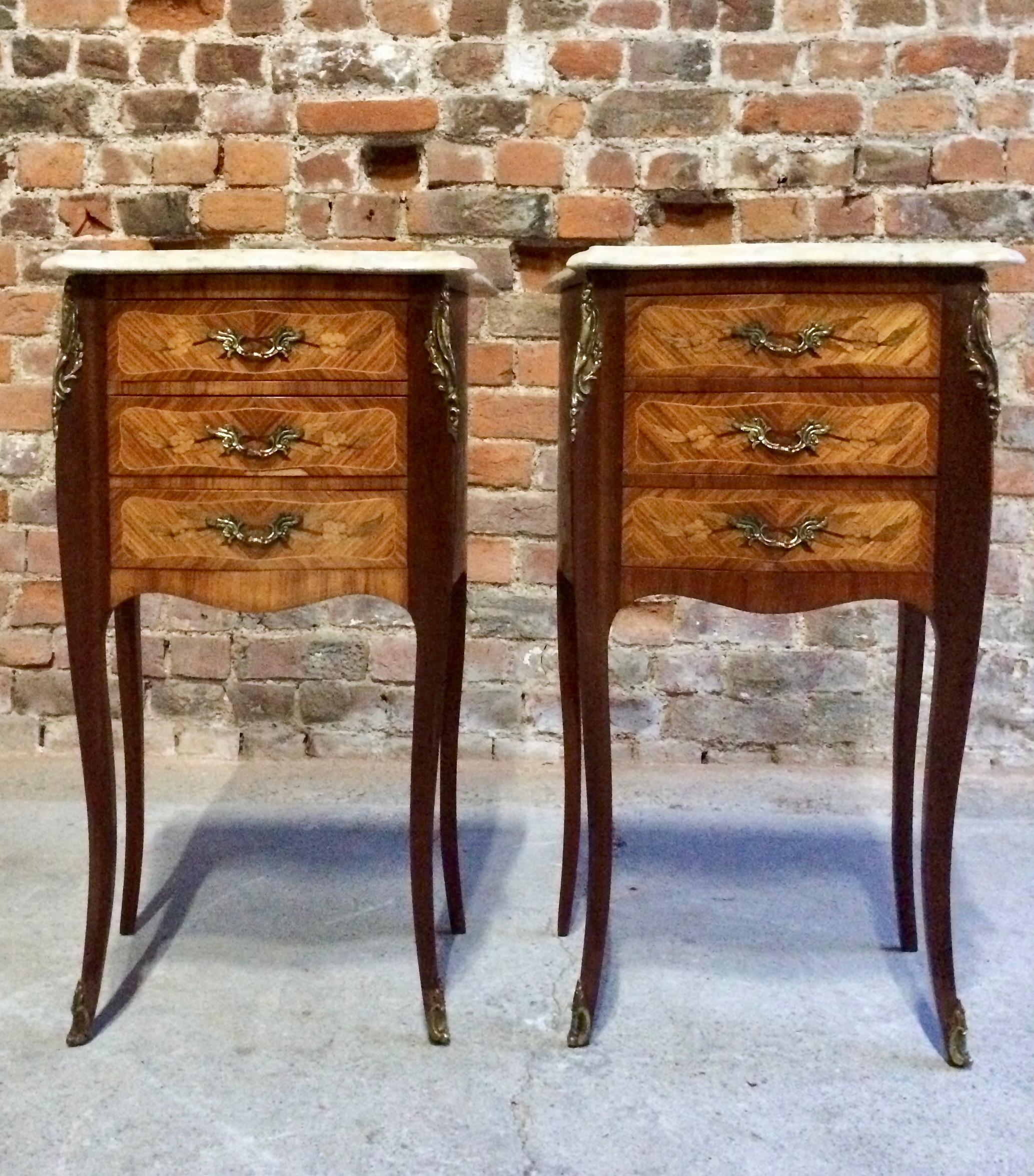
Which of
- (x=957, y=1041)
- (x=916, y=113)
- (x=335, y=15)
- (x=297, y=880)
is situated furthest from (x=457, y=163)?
(x=957, y=1041)

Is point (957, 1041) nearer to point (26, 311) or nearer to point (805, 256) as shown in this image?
point (805, 256)

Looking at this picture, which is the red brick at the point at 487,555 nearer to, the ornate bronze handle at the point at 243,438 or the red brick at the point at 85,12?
the ornate bronze handle at the point at 243,438

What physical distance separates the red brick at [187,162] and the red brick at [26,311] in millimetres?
312

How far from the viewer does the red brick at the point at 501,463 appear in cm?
222

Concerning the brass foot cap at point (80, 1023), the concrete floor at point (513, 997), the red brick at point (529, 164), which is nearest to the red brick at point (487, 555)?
the concrete floor at point (513, 997)

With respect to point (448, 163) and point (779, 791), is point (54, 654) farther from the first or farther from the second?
point (779, 791)

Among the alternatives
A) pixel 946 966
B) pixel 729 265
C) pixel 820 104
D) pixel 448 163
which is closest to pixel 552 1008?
pixel 946 966

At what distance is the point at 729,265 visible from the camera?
1297mm

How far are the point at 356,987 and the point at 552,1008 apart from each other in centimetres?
25

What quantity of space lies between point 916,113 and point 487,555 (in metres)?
1.12

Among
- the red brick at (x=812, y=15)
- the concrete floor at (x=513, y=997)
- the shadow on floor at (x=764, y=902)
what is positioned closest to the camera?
the concrete floor at (x=513, y=997)

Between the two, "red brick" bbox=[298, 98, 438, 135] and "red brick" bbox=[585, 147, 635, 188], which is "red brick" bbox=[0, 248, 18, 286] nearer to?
"red brick" bbox=[298, 98, 438, 135]

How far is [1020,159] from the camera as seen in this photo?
2127 mm

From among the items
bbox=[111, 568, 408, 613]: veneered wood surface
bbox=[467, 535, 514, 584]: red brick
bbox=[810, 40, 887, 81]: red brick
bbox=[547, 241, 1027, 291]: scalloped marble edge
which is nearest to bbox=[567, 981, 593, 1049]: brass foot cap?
bbox=[111, 568, 408, 613]: veneered wood surface
